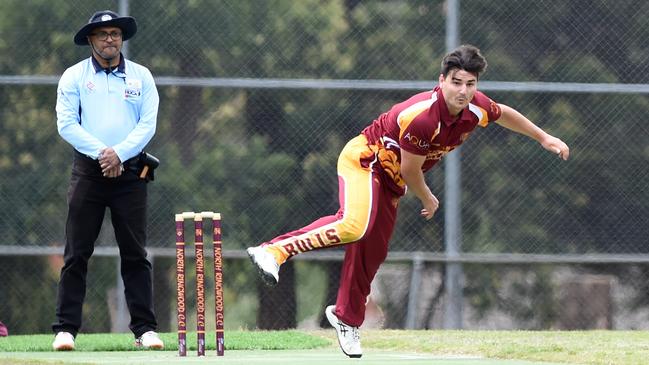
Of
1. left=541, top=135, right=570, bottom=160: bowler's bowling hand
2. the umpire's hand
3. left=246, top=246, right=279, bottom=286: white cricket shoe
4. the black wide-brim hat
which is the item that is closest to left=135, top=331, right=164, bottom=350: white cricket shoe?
the umpire's hand

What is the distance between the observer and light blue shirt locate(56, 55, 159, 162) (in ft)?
31.9

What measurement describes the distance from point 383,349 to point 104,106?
2.30 m

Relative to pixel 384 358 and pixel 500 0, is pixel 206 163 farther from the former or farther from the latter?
pixel 384 358

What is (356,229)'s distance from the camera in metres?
8.54

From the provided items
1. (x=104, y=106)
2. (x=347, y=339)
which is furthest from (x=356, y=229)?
(x=104, y=106)

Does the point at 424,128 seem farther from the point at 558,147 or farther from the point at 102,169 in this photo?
the point at 102,169

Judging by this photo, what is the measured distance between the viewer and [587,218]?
1315 centimetres

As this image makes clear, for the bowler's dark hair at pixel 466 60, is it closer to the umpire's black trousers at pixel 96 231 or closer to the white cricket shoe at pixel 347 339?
the white cricket shoe at pixel 347 339

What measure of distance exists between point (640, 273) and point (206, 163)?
141 inches

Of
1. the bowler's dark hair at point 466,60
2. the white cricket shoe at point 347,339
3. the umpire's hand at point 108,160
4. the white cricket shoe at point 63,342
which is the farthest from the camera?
the white cricket shoe at point 63,342

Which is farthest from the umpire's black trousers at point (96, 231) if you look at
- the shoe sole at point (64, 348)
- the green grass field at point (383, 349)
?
the green grass field at point (383, 349)

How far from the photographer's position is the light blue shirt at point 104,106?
31.9 feet

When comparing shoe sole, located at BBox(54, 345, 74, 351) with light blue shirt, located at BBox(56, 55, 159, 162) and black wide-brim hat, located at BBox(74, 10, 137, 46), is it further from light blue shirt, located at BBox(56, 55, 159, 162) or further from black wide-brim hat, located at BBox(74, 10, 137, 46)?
black wide-brim hat, located at BBox(74, 10, 137, 46)

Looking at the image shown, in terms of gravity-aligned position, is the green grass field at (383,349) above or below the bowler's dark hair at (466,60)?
below
